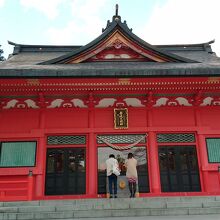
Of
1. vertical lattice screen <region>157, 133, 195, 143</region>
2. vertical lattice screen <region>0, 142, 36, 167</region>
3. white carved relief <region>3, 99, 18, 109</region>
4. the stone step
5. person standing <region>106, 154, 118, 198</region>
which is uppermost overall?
white carved relief <region>3, 99, 18, 109</region>

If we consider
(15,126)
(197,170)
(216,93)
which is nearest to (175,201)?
(197,170)

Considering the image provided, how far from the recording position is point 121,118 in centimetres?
1210

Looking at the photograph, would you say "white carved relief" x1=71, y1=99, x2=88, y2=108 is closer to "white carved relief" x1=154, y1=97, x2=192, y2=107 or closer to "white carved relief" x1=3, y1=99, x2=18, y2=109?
"white carved relief" x1=3, y1=99, x2=18, y2=109

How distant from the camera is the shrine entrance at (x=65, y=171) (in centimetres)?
1132

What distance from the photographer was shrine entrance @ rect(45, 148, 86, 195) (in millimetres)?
11320

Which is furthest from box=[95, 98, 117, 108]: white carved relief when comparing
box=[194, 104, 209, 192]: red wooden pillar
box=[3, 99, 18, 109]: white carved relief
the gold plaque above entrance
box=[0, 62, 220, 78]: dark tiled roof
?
box=[194, 104, 209, 192]: red wooden pillar

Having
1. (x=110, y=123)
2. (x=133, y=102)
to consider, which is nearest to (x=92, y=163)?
(x=110, y=123)

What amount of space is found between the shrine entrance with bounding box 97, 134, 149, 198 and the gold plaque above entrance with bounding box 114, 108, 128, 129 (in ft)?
1.43

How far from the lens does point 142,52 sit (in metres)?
13.4

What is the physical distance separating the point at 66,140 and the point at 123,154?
2.47 meters

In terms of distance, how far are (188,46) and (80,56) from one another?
8.84 metres

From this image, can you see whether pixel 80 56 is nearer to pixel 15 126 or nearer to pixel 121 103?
pixel 121 103

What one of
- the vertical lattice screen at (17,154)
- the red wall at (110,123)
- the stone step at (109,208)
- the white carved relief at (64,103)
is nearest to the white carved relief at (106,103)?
the red wall at (110,123)

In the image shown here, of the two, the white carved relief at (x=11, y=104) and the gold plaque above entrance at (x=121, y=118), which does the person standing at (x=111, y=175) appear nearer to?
the gold plaque above entrance at (x=121, y=118)
